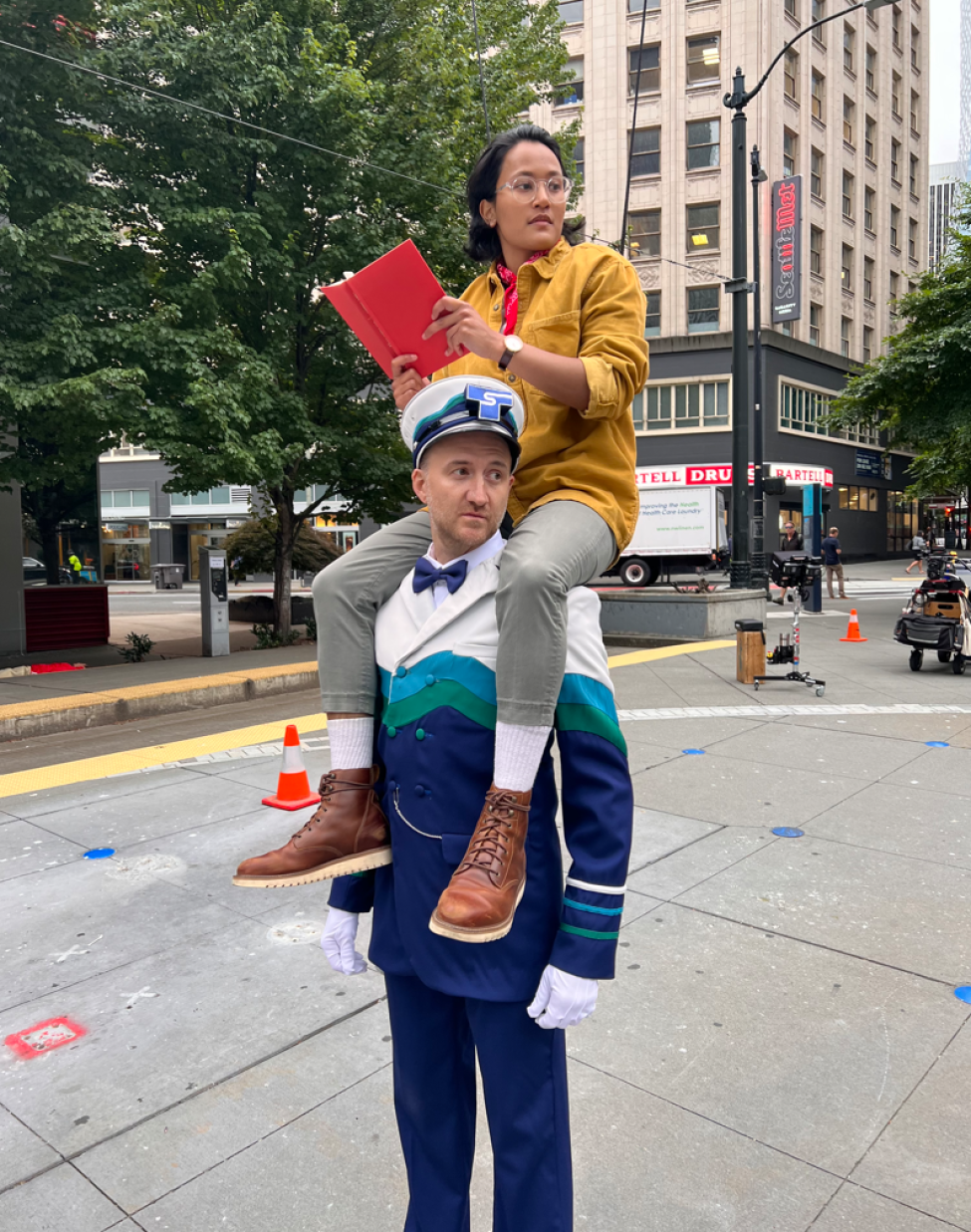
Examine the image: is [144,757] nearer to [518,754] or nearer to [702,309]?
[518,754]

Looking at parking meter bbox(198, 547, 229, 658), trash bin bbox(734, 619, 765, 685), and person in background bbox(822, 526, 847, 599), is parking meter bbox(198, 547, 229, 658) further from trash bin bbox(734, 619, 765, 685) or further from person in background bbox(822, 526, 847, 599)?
person in background bbox(822, 526, 847, 599)

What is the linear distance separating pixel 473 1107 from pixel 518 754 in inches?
34.4

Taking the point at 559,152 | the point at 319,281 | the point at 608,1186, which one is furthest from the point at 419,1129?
the point at 319,281

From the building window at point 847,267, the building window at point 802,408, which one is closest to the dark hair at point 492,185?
the building window at point 802,408

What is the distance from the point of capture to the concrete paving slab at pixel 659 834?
463cm

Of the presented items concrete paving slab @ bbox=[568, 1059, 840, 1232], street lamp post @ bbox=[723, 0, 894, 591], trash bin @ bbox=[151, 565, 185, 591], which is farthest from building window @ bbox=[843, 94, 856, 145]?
concrete paving slab @ bbox=[568, 1059, 840, 1232]

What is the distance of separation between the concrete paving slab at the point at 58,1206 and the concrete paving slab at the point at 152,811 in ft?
9.07

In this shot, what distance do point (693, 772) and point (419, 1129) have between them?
4.81 m

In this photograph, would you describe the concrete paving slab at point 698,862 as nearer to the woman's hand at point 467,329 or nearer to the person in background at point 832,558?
the woman's hand at point 467,329

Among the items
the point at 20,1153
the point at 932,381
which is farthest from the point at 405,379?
the point at 932,381

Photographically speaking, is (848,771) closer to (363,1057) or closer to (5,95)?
(363,1057)

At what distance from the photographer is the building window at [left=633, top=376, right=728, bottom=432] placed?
3588 centimetres

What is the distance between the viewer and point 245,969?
3434 millimetres

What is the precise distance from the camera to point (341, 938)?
1.79 m
